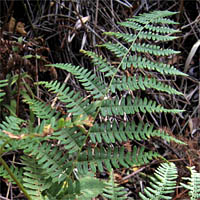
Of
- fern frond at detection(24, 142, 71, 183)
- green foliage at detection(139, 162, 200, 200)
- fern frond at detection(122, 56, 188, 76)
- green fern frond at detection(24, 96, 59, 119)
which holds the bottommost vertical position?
green foliage at detection(139, 162, 200, 200)

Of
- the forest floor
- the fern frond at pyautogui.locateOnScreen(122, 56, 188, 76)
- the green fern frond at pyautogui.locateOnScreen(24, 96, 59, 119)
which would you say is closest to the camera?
the green fern frond at pyautogui.locateOnScreen(24, 96, 59, 119)

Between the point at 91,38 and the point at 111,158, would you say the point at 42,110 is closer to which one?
the point at 111,158

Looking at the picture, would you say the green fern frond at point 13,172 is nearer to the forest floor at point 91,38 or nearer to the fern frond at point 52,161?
the fern frond at point 52,161

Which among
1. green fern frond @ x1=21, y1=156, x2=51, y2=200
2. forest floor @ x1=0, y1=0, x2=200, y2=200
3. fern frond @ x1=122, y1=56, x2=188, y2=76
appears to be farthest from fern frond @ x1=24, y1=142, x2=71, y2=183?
forest floor @ x1=0, y1=0, x2=200, y2=200

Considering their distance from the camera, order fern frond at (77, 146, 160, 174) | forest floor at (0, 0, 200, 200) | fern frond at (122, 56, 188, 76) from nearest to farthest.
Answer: fern frond at (77, 146, 160, 174) → fern frond at (122, 56, 188, 76) → forest floor at (0, 0, 200, 200)

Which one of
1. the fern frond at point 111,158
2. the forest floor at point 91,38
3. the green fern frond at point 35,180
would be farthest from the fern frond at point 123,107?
the forest floor at point 91,38

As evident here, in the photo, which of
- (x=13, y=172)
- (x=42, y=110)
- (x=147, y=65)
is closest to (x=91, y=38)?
(x=147, y=65)

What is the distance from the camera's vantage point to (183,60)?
9.25 ft

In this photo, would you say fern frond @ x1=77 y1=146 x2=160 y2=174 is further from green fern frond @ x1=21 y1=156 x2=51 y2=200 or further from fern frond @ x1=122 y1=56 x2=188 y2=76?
fern frond @ x1=122 y1=56 x2=188 y2=76

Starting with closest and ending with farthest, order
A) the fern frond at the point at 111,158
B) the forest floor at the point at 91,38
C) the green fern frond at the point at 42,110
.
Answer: the fern frond at the point at 111,158
the green fern frond at the point at 42,110
the forest floor at the point at 91,38

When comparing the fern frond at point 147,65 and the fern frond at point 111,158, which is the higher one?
the fern frond at point 147,65

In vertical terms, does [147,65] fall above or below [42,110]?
above

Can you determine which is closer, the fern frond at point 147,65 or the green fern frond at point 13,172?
the green fern frond at point 13,172

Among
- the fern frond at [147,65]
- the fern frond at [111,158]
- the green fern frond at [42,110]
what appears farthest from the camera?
the fern frond at [147,65]
